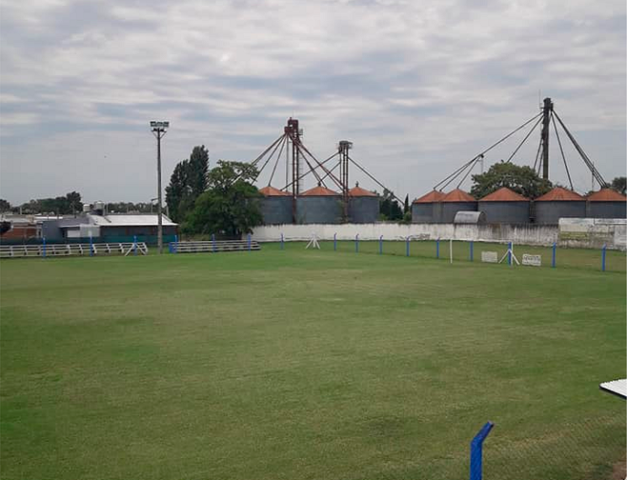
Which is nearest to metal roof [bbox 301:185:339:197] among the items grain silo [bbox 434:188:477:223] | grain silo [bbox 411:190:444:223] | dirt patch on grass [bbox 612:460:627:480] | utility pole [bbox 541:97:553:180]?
grain silo [bbox 411:190:444:223]

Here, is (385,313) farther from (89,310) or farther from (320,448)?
(320,448)

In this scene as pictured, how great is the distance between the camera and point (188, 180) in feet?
268

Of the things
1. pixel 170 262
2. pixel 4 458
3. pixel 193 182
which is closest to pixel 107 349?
pixel 4 458

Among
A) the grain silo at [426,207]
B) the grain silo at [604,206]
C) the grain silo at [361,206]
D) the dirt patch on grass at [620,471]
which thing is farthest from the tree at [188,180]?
the dirt patch on grass at [620,471]

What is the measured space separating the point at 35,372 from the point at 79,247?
1347 inches

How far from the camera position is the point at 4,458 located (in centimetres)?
641

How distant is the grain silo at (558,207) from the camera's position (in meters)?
56.2

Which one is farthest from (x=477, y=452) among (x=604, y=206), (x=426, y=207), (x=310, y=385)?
(x=426, y=207)

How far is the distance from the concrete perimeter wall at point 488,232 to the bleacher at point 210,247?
32.4 feet

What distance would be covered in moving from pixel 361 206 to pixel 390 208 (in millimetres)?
24535

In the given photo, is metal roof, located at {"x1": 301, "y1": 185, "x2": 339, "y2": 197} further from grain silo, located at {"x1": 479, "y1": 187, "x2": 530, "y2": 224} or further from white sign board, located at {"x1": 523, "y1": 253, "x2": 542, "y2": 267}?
white sign board, located at {"x1": 523, "y1": 253, "x2": 542, "y2": 267}

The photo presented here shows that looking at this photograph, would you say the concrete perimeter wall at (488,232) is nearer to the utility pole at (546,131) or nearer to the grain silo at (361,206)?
the grain silo at (361,206)

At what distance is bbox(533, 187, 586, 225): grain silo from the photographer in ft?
184

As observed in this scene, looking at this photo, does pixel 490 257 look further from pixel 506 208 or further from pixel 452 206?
pixel 452 206
